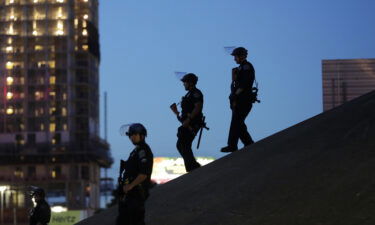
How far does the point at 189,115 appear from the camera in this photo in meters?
13.7

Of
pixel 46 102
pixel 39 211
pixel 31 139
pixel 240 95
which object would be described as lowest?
pixel 39 211

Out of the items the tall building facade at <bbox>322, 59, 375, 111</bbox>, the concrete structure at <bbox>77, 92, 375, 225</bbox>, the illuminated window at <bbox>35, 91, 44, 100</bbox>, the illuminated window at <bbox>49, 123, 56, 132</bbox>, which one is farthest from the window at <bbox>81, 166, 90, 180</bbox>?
the concrete structure at <bbox>77, 92, 375, 225</bbox>

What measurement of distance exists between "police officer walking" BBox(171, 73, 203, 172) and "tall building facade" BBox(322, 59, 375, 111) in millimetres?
15139

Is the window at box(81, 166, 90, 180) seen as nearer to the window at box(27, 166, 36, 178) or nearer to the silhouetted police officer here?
the window at box(27, 166, 36, 178)

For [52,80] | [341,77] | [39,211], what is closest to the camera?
[39,211]

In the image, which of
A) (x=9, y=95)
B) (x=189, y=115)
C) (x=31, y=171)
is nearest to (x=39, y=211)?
(x=189, y=115)

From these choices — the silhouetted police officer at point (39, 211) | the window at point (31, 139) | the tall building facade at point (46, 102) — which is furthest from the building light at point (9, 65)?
the silhouetted police officer at point (39, 211)

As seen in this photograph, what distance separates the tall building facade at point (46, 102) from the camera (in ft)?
369

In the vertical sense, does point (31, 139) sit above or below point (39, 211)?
above

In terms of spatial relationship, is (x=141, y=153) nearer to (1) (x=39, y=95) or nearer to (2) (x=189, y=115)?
(2) (x=189, y=115)

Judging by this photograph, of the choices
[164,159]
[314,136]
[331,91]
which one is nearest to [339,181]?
[314,136]

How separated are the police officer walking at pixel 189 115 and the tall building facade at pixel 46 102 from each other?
97185 millimetres

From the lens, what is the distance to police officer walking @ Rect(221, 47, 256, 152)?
13625mm

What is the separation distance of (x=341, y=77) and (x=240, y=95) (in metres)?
16.1
